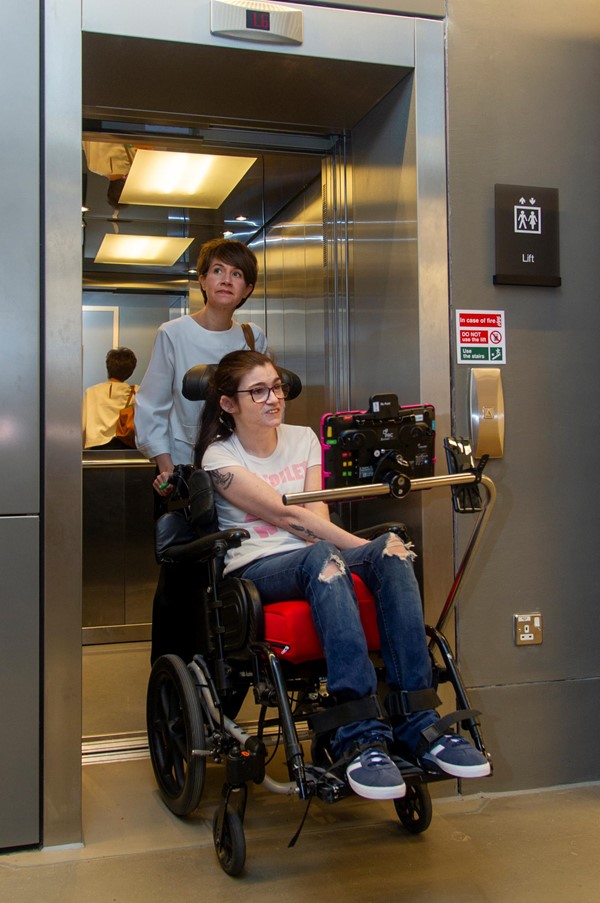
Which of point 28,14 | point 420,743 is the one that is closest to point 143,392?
Answer: point 28,14

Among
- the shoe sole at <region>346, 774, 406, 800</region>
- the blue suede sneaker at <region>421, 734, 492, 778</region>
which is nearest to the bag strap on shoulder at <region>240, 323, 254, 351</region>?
the blue suede sneaker at <region>421, 734, 492, 778</region>

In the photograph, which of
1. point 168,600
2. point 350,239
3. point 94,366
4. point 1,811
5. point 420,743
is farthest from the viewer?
point 94,366

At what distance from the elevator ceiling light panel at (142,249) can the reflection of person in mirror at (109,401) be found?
585 millimetres

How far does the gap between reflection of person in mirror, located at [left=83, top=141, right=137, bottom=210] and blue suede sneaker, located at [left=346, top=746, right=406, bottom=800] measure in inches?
105

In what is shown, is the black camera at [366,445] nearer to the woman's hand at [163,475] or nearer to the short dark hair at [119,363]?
the woman's hand at [163,475]

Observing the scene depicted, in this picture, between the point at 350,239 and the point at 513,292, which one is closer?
the point at 513,292

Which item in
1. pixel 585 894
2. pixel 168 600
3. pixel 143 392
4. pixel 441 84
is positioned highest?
pixel 441 84

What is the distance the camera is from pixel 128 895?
2.26m

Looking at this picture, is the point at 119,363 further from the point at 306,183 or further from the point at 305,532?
the point at 305,532

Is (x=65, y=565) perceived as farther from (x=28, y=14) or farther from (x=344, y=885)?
(x=28, y=14)

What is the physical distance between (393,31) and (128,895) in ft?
8.38

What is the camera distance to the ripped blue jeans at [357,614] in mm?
2143

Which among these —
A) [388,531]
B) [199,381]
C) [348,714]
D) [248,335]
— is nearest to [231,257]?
[248,335]

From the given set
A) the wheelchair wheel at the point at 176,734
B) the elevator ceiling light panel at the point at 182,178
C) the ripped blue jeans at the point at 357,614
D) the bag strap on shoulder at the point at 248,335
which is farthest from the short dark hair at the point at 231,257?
the wheelchair wheel at the point at 176,734
